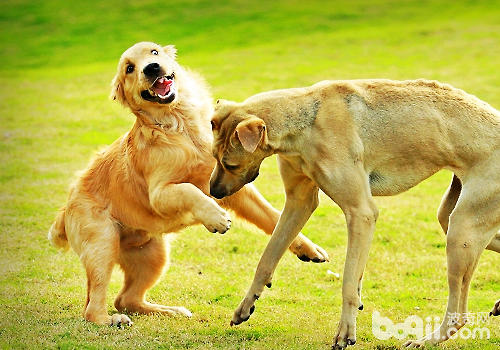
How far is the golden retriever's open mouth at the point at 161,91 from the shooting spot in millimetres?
7648

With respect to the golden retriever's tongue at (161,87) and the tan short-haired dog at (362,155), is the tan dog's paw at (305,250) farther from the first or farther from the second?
the golden retriever's tongue at (161,87)

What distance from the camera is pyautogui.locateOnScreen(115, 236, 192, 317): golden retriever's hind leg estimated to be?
25.1 ft

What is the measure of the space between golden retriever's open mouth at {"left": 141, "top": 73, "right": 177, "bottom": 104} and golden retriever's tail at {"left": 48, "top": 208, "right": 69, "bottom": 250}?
4.53ft

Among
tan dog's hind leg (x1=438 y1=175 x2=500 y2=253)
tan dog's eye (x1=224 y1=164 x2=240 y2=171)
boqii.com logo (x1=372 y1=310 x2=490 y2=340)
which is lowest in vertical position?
boqii.com logo (x1=372 y1=310 x2=490 y2=340)

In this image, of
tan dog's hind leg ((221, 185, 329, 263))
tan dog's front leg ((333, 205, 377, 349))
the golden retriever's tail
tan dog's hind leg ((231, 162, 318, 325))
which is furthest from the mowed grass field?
the golden retriever's tail

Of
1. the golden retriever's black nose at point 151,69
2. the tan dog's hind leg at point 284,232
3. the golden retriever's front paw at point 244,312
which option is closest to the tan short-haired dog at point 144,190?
the golden retriever's black nose at point 151,69

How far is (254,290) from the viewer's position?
6434 mm

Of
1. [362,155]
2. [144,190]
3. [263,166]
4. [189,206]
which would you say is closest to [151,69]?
[144,190]

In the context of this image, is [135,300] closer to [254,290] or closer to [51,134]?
[254,290]

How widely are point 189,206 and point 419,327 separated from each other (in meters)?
2.23

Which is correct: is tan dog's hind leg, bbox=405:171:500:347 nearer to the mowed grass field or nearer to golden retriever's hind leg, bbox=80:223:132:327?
the mowed grass field

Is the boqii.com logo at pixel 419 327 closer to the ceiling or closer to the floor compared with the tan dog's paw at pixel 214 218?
closer to the floor

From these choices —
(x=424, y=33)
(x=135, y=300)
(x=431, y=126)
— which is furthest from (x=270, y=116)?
(x=424, y=33)

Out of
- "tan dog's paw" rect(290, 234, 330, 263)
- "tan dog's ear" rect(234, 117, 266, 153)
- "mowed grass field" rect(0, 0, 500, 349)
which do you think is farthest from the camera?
"tan dog's paw" rect(290, 234, 330, 263)
